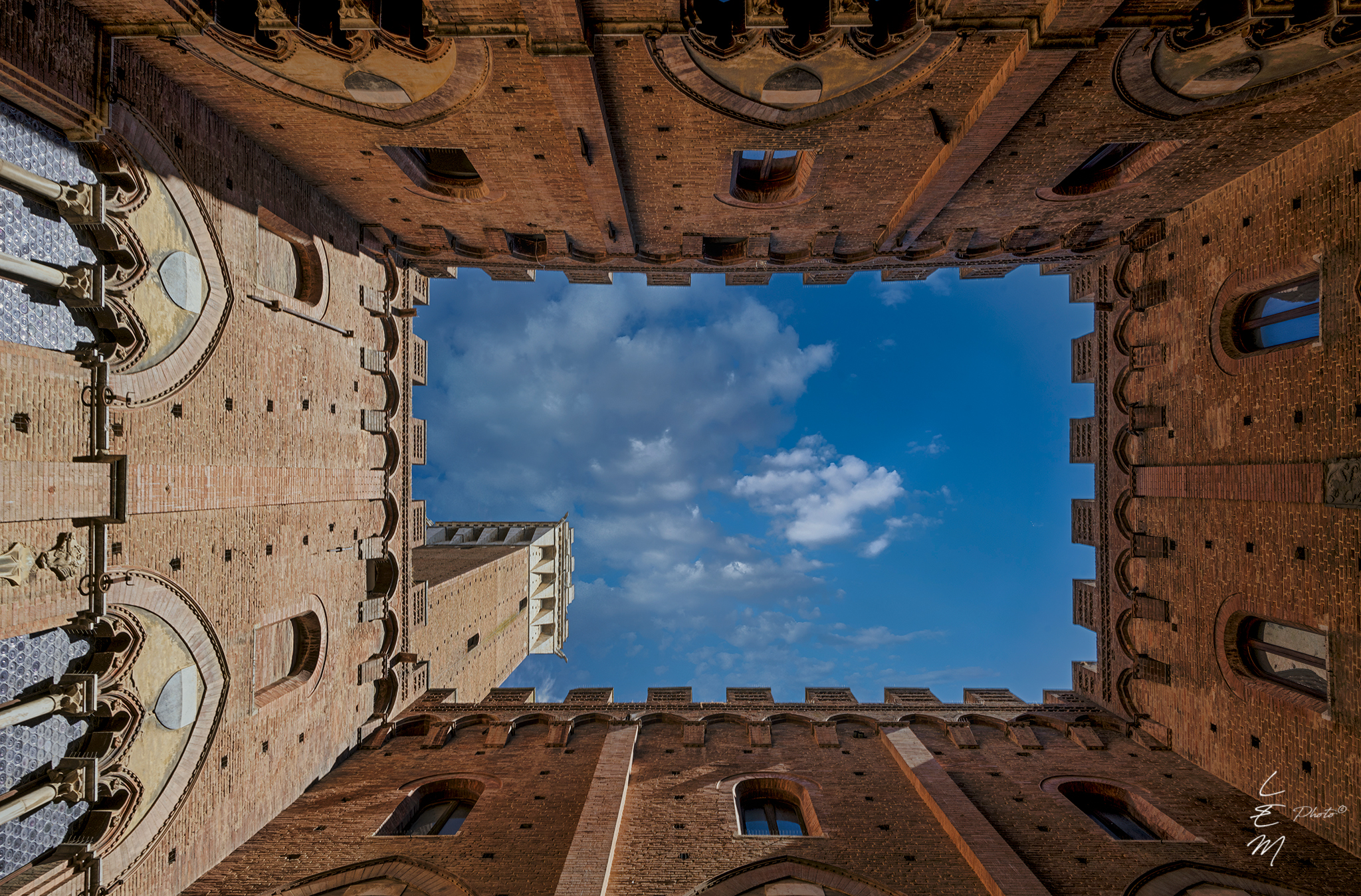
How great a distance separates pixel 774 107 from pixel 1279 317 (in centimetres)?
1100

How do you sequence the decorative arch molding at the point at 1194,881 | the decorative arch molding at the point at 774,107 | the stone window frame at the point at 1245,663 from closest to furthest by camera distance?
1. the decorative arch molding at the point at 1194,881
2. the decorative arch molding at the point at 774,107
3. the stone window frame at the point at 1245,663

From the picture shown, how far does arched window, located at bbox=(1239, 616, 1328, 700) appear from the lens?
11.1m

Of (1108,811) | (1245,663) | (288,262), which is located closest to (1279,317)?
(1245,663)

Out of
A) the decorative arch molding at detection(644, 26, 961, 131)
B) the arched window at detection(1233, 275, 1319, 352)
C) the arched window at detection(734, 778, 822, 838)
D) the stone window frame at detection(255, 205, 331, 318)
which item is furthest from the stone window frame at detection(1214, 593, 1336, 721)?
the stone window frame at detection(255, 205, 331, 318)

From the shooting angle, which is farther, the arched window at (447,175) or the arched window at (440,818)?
the arched window at (447,175)

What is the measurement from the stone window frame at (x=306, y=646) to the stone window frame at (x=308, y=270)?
6.62 meters

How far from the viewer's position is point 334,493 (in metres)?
14.5

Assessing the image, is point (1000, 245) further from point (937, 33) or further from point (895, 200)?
point (937, 33)

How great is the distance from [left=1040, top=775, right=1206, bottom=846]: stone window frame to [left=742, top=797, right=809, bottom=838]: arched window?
555cm

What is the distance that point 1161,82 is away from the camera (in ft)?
36.6

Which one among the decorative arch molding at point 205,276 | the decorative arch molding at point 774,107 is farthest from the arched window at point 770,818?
the decorative arch molding at point 774,107

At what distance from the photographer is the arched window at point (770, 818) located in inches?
496

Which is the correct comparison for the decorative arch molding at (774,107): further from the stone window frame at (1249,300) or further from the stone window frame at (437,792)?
the stone window frame at (437,792)

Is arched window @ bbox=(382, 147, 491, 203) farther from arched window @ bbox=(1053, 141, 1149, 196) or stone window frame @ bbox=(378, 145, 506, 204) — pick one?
arched window @ bbox=(1053, 141, 1149, 196)
